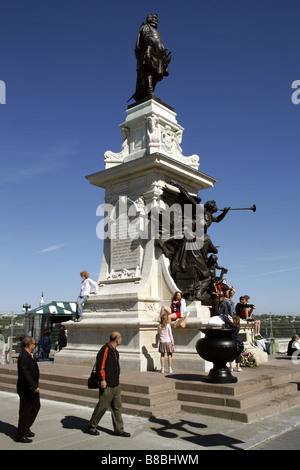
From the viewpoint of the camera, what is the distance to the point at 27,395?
5719mm

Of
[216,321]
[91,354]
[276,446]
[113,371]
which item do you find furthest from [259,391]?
[91,354]

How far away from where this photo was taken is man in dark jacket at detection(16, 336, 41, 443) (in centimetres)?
561

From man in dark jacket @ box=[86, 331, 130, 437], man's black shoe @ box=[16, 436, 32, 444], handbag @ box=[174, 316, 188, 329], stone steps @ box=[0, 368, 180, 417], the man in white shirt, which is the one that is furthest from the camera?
the man in white shirt

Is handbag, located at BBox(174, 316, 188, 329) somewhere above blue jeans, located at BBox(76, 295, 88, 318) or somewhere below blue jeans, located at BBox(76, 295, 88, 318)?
below

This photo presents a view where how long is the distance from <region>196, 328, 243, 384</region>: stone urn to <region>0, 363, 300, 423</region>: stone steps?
0.24 m

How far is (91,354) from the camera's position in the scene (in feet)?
37.4

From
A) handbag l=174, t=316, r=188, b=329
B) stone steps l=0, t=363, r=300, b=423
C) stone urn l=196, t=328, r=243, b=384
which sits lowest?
stone steps l=0, t=363, r=300, b=423

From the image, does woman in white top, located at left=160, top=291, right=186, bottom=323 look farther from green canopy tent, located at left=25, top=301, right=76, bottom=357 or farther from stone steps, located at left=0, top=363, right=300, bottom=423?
green canopy tent, located at left=25, top=301, right=76, bottom=357

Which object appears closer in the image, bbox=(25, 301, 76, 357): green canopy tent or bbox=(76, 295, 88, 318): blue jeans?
bbox=(76, 295, 88, 318): blue jeans

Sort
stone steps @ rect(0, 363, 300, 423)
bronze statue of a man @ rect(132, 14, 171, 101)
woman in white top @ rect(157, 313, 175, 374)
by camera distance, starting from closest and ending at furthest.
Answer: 1. stone steps @ rect(0, 363, 300, 423)
2. woman in white top @ rect(157, 313, 175, 374)
3. bronze statue of a man @ rect(132, 14, 171, 101)

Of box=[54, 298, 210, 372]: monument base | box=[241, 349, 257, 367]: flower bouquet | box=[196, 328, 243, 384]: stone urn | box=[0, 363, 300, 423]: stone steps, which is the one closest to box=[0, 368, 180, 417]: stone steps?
box=[0, 363, 300, 423]: stone steps

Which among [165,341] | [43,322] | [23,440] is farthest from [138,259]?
[43,322]

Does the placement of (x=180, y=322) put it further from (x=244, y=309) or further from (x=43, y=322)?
(x=43, y=322)

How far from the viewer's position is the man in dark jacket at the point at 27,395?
561cm
